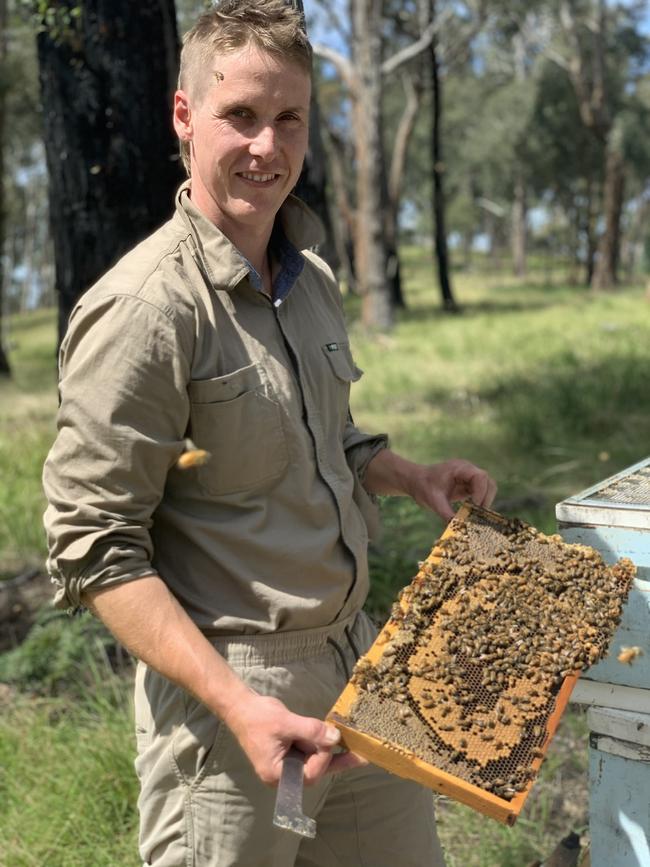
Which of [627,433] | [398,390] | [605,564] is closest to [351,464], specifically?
[605,564]

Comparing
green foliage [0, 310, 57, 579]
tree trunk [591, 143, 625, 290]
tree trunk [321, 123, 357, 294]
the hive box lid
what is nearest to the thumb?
the hive box lid

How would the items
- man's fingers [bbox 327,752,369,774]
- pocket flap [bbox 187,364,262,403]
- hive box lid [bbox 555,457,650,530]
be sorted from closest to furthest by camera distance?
man's fingers [bbox 327,752,369,774], pocket flap [bbox 187,364,262,403], hive box lid [bbox 555,457,650,530]

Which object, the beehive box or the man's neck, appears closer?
the beehive box

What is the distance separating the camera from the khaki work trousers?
80.7 inches

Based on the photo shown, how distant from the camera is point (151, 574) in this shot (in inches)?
75.7

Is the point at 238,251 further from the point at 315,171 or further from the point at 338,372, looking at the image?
the point at 315,171

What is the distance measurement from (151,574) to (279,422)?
0.42 metres

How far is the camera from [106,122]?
15.1 feet

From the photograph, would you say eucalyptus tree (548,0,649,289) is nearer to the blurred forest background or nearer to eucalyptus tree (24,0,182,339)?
the blurred forest background

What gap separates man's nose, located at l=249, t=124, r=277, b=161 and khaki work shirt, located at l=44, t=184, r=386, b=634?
0.59ft

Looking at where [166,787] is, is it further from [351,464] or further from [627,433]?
[627,433]

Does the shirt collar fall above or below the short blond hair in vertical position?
below

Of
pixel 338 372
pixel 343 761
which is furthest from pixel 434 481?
pixel 343 761

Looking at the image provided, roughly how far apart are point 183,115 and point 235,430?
69 cm
